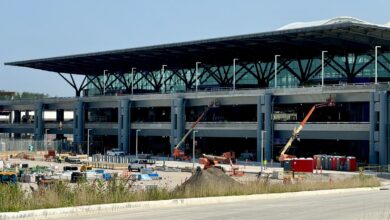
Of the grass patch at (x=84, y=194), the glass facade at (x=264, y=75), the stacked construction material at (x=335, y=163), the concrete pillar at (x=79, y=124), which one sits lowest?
the stacked construction material at (x=335, y=163)

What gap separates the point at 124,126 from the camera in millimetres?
114500

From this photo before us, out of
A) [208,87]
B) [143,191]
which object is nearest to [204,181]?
[143,191]

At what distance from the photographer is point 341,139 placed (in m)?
85.8

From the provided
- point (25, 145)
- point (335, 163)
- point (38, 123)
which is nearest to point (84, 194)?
point (335, 163)

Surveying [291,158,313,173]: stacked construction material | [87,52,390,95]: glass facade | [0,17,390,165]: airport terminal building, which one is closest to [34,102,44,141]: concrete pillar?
[0,17,390,165]: airport terminal building

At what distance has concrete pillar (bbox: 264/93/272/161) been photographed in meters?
89.7

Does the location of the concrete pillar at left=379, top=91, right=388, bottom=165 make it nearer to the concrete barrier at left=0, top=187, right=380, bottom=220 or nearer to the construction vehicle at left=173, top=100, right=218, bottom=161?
the construction vehicle at left=173, top=100, right=218, bottom=161

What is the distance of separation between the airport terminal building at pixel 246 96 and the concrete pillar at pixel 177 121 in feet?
0.55

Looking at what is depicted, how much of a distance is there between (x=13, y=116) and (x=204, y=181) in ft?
433

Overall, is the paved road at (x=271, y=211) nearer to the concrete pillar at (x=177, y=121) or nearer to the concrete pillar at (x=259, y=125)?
the concrete pillar at (x=259, y=125)

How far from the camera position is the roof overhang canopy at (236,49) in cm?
8762

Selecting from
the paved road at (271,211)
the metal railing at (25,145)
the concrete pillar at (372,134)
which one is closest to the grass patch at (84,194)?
the paved road at (271,211)

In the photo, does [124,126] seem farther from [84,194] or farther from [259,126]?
[84,194]

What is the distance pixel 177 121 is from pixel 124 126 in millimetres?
13480
